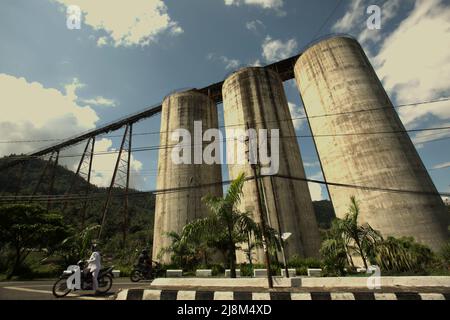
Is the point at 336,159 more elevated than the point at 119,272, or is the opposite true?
the point at 336,159

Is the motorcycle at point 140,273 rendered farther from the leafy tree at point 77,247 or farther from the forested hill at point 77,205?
the forested hill at point 77,205

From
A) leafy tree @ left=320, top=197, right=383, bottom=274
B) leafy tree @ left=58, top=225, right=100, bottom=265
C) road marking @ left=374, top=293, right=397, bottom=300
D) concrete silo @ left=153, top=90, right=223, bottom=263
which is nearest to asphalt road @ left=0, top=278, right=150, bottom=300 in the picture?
leafy tree @ left=58, top=225, right=100, bottom=265

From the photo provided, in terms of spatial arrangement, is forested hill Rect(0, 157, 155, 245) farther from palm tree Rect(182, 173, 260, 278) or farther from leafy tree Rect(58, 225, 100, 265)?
palm tree Rect(182, 173, 260, 278)

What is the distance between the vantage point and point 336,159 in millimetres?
20938

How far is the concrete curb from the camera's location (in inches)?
200

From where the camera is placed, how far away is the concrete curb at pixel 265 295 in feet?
16.7

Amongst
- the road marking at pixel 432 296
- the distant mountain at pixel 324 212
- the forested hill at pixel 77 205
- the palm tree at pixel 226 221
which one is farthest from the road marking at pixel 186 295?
the distant mountain at pixel 324 212

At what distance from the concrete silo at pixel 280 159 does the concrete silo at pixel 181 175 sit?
3.82 meters

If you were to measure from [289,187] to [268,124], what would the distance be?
6747 millimetres

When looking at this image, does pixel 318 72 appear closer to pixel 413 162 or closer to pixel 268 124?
pixel 268 124

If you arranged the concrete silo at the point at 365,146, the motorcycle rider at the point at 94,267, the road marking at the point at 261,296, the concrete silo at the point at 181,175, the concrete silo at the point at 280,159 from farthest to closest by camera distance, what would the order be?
the concrete silo at the point at 181,175
the concrete silo at the point at 280,159
the concrete silo at the point at 365,146
the motorcycle rider at the point at 94,267
the road marking at the point at 261,296

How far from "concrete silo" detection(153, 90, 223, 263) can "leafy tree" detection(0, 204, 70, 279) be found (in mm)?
8929

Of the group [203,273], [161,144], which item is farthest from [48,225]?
[203,273]
